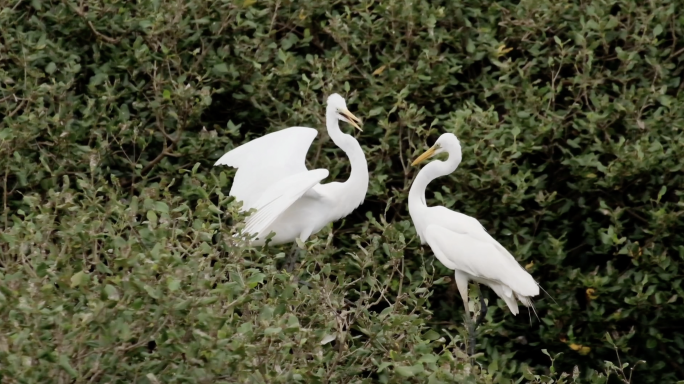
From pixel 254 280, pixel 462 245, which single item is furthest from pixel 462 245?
pixel 254 280

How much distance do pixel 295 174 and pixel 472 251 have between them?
900 millimetres

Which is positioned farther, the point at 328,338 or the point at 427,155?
the point at 427,155

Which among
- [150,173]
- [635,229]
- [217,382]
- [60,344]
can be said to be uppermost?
[60,344]

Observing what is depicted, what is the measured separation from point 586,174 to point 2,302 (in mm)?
3618

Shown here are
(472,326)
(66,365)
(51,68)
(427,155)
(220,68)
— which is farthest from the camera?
(220,68)

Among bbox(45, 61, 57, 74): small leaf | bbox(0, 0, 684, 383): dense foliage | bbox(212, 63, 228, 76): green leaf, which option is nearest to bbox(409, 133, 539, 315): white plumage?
bbox(0, 0, 684, 383): dense foliage

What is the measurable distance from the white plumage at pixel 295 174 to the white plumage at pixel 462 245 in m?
0.32

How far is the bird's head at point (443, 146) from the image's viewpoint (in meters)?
5.75

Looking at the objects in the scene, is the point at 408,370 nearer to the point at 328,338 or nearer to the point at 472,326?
the point at 328,338

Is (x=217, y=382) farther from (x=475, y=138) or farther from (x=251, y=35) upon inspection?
(x=251, y=35)

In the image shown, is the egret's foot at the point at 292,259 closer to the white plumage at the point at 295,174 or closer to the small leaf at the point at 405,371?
the white plumage at the point at 295,174

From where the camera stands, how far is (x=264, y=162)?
5965 mm

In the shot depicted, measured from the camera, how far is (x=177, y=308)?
11.1 feet

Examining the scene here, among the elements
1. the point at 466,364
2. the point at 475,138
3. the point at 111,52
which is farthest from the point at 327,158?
the point at 466,364
